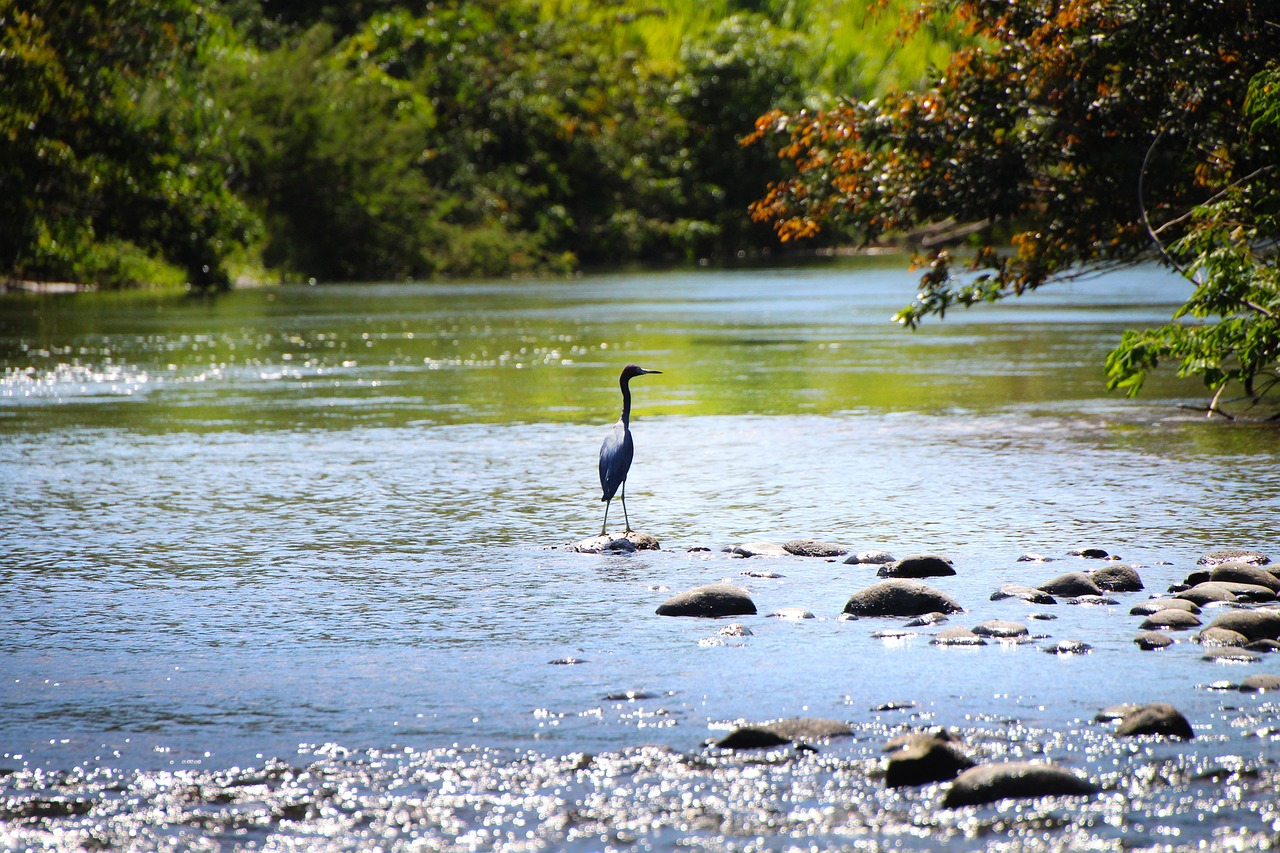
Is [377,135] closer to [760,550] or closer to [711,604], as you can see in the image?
[760,550]

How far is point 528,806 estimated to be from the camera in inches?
193

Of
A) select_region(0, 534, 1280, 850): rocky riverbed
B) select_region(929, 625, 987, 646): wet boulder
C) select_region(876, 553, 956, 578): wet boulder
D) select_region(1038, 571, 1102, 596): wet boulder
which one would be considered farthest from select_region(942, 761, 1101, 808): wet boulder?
select_region(876, 553, 956, 578): wet boulder

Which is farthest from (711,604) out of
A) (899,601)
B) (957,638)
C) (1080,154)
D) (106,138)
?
(106,138)

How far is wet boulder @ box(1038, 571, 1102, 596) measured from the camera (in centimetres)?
738

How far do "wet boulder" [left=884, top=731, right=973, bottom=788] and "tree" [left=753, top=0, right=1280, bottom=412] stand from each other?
310 inches

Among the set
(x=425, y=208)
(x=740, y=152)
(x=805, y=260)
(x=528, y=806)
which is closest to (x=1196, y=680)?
(x=528, y=806)

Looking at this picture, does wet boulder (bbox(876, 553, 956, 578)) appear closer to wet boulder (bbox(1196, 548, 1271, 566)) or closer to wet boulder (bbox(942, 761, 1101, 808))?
wet boulder (bbox(1196, 548, 1271, 566))

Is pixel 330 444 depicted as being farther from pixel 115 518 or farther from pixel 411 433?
pixel 115 518

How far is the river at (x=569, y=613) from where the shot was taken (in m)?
4.89

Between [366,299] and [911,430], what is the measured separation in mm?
26558

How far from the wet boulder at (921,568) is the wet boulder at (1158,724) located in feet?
8.28

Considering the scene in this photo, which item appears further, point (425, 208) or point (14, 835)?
point (425, 208)

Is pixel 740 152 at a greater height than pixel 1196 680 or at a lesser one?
greater

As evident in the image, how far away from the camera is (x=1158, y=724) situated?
17.6 ft
